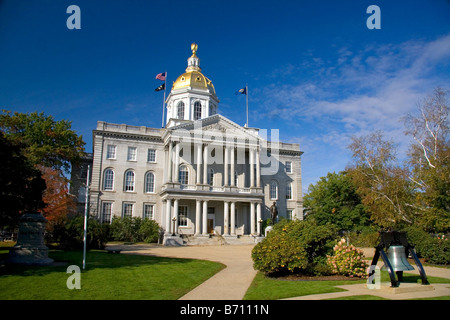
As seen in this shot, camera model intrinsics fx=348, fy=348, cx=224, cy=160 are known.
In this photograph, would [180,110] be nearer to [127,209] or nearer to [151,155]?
[151,155]

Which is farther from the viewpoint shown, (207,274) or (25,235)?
(25,235)

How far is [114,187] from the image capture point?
146ft

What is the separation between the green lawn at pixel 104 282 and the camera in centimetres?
996

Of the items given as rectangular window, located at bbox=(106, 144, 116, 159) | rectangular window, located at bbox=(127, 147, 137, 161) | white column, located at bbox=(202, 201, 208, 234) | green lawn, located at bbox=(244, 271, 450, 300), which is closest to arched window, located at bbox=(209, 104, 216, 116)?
rectangular window, located at bbox=(127, 147, 137, 161)

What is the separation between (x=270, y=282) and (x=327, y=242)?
4052 mm

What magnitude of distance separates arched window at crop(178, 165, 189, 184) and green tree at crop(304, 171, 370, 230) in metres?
17.9

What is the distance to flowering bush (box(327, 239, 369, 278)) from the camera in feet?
45.9

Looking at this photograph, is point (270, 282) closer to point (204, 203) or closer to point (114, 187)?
point (204, 203)

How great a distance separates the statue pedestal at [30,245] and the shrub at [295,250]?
964 cm

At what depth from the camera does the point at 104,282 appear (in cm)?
1184

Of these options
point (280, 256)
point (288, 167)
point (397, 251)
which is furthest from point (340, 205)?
point (397, 251)

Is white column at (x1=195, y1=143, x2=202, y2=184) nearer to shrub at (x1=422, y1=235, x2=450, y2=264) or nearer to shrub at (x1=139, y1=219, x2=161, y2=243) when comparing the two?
shrub at (x1=139, y1=219, x2=161, y2=243)
